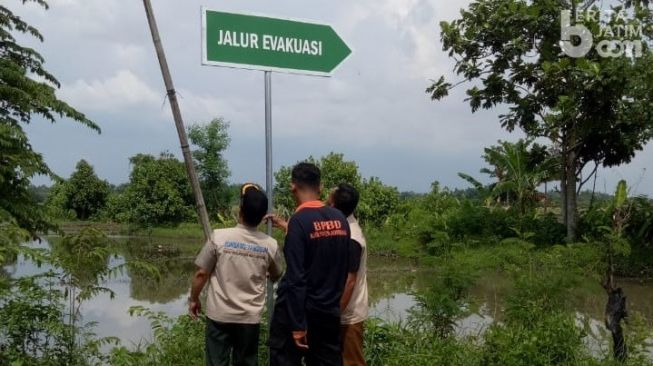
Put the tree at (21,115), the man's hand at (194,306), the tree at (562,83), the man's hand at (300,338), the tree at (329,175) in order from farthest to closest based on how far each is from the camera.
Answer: the tree at (329,175) → the tree at (562,83) → the tree at (21,115) → the man's hand at (194,306) → the man's hand at (300,338)

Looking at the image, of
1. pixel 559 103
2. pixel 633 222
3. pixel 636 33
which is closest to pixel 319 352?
pixel 559 103

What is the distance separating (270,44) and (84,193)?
109ft

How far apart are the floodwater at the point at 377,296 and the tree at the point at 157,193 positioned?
782 cm

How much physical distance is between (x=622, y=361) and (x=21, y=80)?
24.3 feet

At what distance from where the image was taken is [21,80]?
26.1 ft

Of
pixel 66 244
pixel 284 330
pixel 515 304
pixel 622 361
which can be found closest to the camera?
pixel 284 330

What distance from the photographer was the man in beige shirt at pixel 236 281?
3127 mm

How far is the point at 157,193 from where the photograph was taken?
25984mm

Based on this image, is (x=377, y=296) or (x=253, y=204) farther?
(x=377, y=296)

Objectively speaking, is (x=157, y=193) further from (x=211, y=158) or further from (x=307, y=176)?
(x=307, y=176)

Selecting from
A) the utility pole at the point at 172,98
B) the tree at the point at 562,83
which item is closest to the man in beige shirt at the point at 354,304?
the utility pole at the point at 172,98

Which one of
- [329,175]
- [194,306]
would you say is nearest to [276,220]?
[194,306]

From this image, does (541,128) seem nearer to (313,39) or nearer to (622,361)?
(622,361)

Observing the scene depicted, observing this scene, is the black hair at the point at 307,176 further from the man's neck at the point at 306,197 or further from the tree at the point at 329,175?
the tree at the point at 329,175
